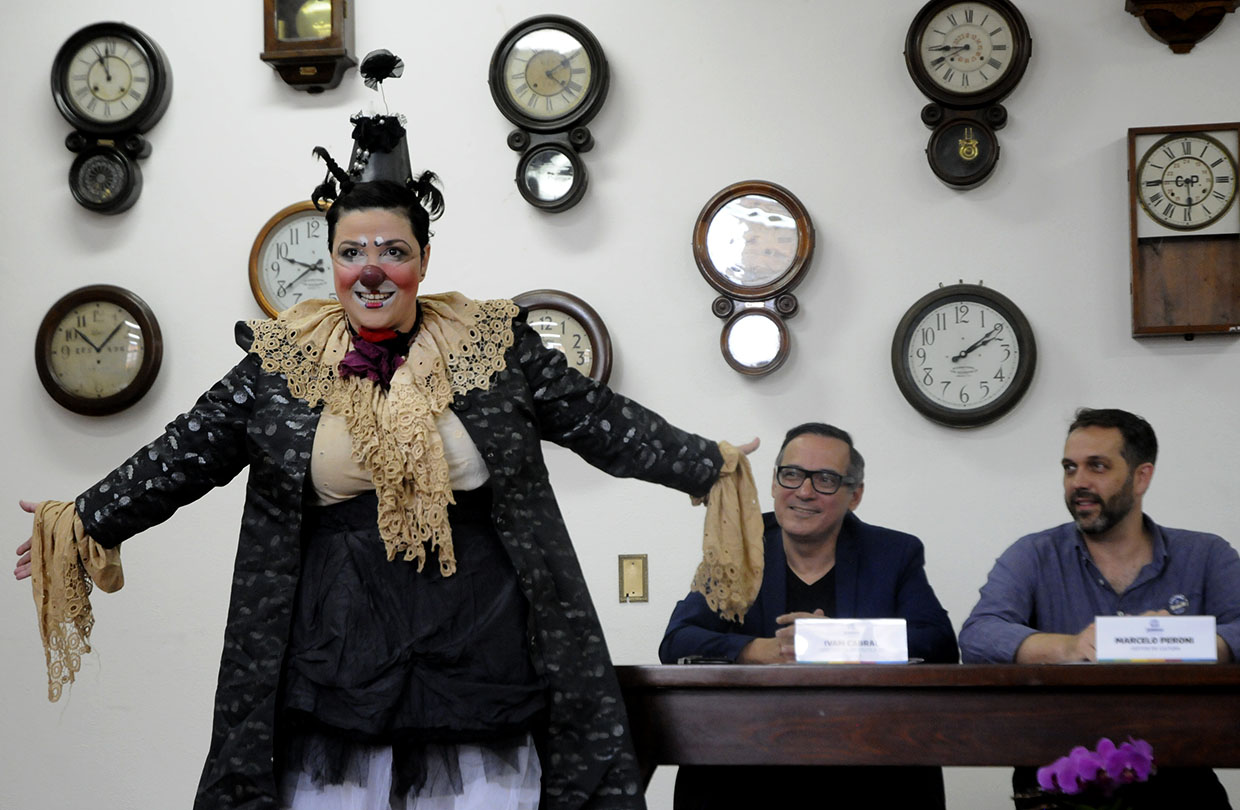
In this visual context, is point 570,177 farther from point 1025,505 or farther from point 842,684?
point 842,684

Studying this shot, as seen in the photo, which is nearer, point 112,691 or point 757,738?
point 757,738

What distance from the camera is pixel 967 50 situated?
149 inches

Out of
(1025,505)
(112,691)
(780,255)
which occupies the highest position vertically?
(780,255)

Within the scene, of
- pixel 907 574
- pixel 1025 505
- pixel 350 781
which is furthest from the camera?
pixel 1025 505

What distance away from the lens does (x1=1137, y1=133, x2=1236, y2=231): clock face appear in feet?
12.2

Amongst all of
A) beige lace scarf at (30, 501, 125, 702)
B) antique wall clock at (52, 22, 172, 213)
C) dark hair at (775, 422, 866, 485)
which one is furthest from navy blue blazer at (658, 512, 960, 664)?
antique wall clock at (52, 22, 172, 213)

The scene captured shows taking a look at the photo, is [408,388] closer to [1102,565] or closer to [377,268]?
[377,268]

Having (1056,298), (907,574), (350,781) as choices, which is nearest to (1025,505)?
(1056,298)

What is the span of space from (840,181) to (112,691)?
2543 mm

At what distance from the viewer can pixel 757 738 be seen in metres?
2.39

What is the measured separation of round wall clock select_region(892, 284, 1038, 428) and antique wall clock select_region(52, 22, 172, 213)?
2265mm

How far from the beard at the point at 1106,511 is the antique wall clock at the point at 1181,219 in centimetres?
85

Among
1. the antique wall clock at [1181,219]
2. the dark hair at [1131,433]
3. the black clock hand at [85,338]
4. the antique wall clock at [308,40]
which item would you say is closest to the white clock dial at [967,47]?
the antique wall clock at [1181,219]

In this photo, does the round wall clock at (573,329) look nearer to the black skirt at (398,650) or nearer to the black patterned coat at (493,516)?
the black patterned coat at (493,516)
